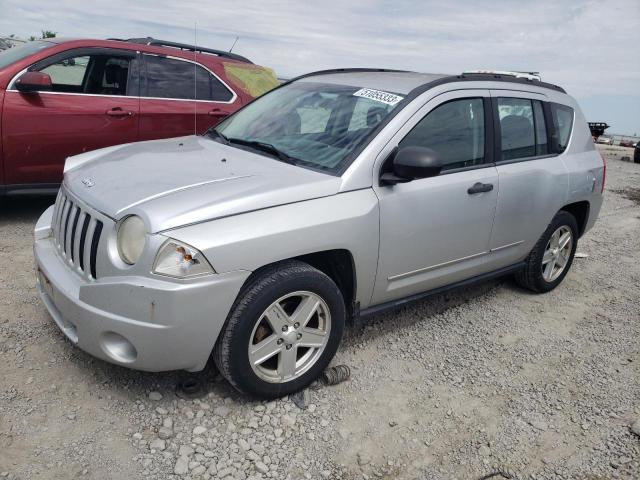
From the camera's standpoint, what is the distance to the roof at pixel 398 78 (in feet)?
11.3

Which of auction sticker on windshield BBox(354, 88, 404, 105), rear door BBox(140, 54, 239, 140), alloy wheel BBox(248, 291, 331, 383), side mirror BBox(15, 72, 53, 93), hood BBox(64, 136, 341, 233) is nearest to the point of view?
hood BBox(64, 136, 341, 233)

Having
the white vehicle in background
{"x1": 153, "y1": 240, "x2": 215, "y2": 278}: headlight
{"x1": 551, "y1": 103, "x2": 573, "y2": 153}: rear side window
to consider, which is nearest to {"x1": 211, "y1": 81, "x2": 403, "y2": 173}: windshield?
{"x1": 153, "y1": 240, "x2": 215, "y2": 278}: headlight

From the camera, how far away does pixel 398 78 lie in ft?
12.1

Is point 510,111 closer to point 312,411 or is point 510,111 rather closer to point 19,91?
point 312,411

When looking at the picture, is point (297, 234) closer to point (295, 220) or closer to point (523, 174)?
point (295, 220)

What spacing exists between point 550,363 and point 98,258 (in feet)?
9.12

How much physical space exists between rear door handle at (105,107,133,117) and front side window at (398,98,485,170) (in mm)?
3355

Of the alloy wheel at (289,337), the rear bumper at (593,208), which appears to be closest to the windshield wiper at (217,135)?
the alloy wheel at (289,337)

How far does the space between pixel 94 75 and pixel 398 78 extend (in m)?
3.33

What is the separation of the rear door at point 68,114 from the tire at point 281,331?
3.41 meters

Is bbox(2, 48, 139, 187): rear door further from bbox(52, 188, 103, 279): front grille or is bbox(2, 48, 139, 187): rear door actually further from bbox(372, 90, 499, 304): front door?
bbox(372, 90, 499, 304): front door

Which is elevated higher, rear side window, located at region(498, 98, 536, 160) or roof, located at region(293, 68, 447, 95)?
roof, located at region(293, 68, 447, 95)

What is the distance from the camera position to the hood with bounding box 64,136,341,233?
99.0 inches

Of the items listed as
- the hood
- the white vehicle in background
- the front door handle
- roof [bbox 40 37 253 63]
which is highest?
roof [bbox 40 37 253 63]
